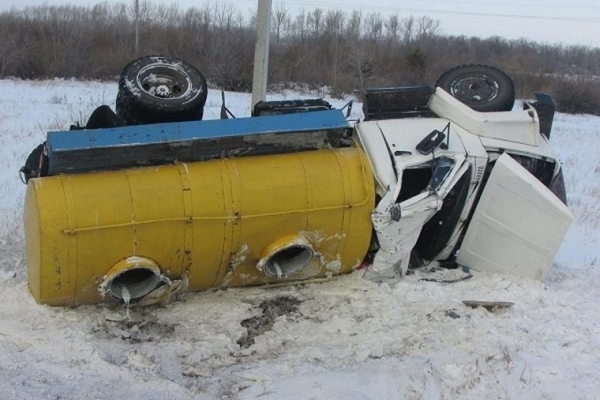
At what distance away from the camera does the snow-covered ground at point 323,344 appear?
141 inches

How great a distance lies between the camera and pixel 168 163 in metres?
4.56

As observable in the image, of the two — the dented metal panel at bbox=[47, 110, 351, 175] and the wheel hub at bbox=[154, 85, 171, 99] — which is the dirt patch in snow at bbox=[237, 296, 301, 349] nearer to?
the dented metal panel at bbox=[47, 110, 351, 175]

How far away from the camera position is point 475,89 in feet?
19.8

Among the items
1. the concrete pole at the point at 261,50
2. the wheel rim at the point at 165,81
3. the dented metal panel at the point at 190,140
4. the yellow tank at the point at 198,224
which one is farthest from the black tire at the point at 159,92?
the concrete pole at the point at 261,50

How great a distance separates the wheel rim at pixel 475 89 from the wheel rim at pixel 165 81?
2.50 metres

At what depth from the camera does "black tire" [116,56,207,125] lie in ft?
16.1

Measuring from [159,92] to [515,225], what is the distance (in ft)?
9.99

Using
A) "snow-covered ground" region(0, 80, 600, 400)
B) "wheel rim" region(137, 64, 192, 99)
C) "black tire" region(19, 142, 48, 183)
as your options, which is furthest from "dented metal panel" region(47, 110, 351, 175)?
"snow-covered ground" region(0, 80, 600, 400)

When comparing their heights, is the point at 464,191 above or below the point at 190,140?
below

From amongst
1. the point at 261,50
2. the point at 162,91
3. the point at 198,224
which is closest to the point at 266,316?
the point at 198,224

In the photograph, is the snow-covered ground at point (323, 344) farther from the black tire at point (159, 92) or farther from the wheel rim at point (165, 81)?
the wheel rim at point (165, 81)

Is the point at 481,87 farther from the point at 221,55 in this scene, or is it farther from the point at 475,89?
the point at 221,55

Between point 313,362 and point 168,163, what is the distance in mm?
1720

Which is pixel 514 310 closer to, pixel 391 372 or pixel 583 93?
pixel 391 372
